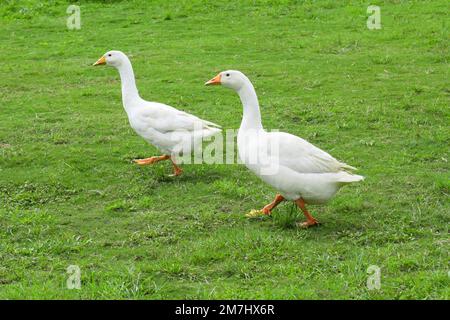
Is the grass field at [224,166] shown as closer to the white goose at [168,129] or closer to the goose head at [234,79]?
the white goose at [168,129]

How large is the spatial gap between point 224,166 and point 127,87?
164cm

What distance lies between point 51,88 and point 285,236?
765 cm

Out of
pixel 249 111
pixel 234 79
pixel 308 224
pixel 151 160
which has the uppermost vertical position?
pixel 234 79

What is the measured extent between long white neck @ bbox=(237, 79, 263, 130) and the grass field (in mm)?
942

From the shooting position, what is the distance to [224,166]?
9672 millimetres

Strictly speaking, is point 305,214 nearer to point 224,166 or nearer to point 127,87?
point 224,166

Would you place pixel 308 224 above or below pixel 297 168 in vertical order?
below

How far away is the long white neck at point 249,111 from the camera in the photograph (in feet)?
26.1

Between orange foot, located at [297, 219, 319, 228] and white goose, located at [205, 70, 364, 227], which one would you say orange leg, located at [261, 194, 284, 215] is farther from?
orange foot, located at [297, 219, 319, 228]

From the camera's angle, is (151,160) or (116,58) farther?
(116,58)

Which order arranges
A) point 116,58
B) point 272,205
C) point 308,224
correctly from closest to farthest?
1. point 308,224
2. point 272,205
3. point 116,58

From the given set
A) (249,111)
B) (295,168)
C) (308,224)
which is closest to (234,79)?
(249,111)
